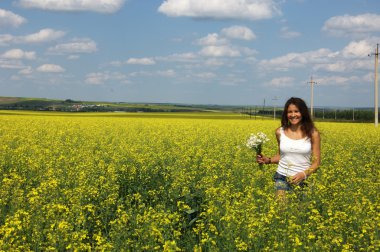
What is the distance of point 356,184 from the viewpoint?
7125 millimetres

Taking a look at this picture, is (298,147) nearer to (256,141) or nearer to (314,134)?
(314,134)

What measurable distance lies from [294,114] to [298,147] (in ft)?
1.53

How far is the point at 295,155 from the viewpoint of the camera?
6.41 m

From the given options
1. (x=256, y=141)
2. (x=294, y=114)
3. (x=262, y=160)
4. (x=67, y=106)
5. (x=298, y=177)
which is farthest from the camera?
(x=67, y=106)

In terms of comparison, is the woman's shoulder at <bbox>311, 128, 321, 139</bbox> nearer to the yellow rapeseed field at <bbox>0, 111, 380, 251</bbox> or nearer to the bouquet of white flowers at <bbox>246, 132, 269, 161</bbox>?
the yellow rapeseed field at <bbox>0, 111, 380, 251</bbox>

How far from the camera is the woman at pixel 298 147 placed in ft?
20.8

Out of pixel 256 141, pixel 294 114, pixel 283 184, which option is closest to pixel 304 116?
pixel 294 114

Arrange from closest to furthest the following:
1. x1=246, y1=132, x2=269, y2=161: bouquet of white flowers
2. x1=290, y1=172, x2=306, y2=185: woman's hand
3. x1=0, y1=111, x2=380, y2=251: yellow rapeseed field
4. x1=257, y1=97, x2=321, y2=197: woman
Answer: x1=0, y1=111, x2=380, y2=251: yellow rapeseed field
x1=290, y1=172, x2=306, y2=185: woman's hand
x1=257, y1=97, x2=321, y2=197: woman
x1=246, y1=132, x2=269, y2=161: bouquet of white flowers

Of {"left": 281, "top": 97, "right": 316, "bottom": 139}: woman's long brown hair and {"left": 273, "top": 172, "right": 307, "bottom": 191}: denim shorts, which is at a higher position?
{"left": 281, "top": 97, "right": 316, "bottom": 139}: woman's long brown hair

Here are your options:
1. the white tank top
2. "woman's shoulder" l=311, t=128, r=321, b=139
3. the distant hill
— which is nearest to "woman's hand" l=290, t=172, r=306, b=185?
the white tank top

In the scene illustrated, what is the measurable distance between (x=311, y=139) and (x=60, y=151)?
7.61m

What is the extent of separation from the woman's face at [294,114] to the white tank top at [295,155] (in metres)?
0.27

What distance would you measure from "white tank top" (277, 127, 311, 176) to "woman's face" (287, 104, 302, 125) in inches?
10.8

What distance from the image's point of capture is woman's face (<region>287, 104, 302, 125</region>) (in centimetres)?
637
